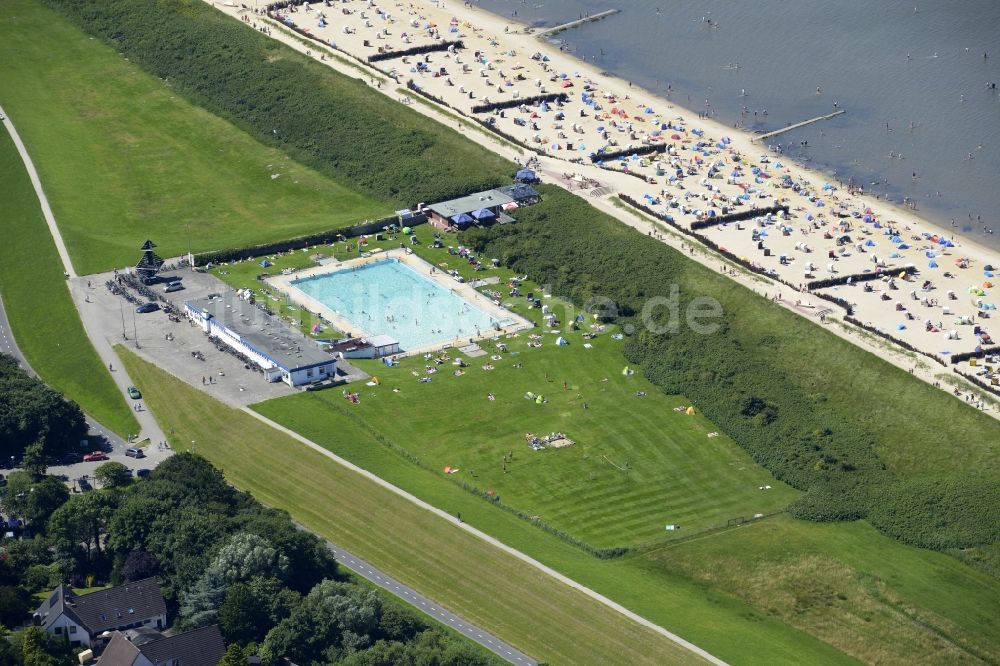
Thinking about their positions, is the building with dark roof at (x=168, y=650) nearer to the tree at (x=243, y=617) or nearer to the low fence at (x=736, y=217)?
the tree at (x=243, y=617)

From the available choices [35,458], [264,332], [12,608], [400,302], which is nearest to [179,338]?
[264,332]

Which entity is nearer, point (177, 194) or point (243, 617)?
point (243, 617)

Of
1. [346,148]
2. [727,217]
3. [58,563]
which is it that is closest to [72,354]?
[58,563]

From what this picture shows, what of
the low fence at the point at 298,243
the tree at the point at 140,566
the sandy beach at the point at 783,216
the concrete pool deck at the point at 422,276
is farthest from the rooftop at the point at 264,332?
the sandy beach at the point at 783,216

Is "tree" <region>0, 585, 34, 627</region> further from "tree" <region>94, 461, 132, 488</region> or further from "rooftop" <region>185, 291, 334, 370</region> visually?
"rooftop" <region>185, 291, 334, 370</region>

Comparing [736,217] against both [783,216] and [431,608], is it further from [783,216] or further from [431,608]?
[431,608]

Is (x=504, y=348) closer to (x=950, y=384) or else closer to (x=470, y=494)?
(x=470, y=494)
